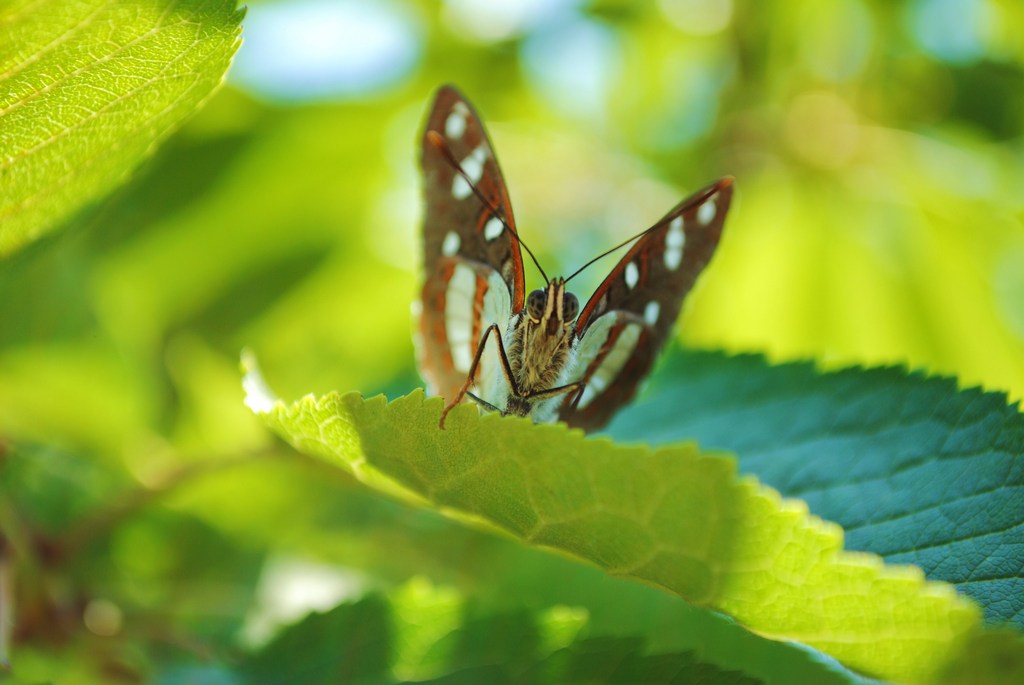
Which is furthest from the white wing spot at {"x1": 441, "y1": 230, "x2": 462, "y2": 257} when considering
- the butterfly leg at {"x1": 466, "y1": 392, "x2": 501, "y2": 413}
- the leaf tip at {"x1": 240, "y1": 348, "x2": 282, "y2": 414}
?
the leaf tip at {"x1": 240, "y1": 348, "x2": 282, "y2": 414}

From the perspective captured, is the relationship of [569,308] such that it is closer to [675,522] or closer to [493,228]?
[493,228]

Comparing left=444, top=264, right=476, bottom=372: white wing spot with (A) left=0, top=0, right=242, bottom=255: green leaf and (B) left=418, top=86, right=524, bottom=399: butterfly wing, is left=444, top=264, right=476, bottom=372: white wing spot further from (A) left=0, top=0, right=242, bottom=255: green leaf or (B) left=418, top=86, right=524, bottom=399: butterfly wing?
(A) left=0, top=0, right=242, bottom=255: green leaf

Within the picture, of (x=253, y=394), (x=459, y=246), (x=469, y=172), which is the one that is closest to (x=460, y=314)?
(x=459, y=246)

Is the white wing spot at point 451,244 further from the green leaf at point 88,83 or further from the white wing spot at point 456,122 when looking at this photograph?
the green leaf at point 88,83

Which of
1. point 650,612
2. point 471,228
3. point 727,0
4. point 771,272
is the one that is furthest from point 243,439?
point 727,0

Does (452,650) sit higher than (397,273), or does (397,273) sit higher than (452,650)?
(397,273)

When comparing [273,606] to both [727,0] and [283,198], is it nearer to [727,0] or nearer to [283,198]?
[283,198]

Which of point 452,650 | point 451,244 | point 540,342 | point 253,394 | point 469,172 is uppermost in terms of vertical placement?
point 469,172

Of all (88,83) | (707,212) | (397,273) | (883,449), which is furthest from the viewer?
(397,273)
